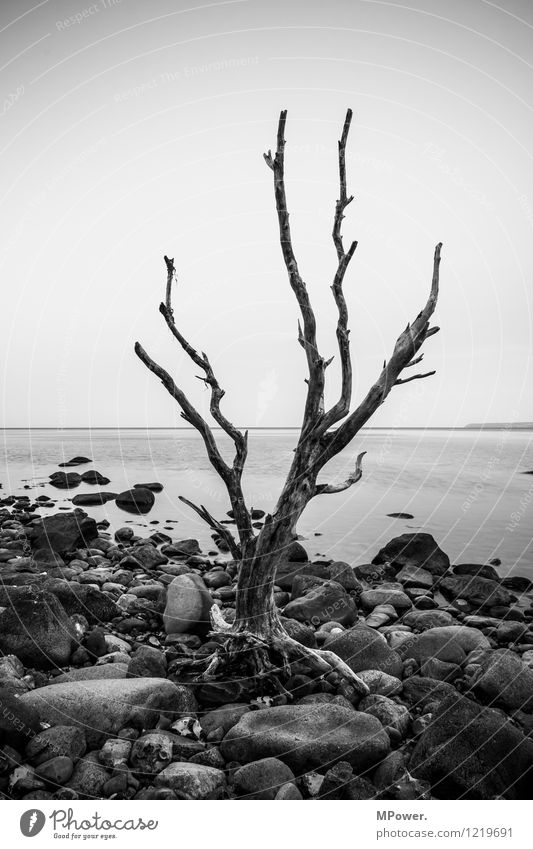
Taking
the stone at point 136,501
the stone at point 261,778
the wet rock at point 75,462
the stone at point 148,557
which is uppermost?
the stone at point 261,778

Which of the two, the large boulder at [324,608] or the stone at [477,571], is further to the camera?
the stone at [477,571]

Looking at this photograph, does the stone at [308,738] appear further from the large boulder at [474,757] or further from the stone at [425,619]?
the stone at [425,619]

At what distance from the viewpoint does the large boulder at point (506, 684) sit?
5.68m

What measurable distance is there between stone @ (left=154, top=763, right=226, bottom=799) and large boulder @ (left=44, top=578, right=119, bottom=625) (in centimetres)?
361

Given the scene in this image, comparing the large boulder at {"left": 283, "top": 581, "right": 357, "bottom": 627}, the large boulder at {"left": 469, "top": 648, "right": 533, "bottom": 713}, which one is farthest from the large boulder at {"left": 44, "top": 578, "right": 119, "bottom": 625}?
the large boulder at {"left": 469, "top": 648, "right": 533, "bottom": 713}

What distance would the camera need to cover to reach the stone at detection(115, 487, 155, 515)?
19.9 m

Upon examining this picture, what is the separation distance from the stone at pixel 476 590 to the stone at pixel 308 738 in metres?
5.65

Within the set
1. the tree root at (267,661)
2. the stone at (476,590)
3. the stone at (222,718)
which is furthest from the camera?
the stone at (476,590)

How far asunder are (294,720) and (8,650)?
362 cm

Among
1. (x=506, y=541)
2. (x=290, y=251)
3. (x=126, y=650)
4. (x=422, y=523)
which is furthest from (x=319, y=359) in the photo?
(x=422, y=523)

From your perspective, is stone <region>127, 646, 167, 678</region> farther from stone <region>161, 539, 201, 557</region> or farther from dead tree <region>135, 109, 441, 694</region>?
stone <region>161, 539, 201, 557</region>

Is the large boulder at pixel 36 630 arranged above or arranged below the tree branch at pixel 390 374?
below

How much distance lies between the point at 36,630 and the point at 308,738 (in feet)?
12.0

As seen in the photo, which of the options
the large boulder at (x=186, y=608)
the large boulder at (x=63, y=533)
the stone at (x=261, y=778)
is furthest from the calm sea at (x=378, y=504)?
the stone at (x=261, y=778)
